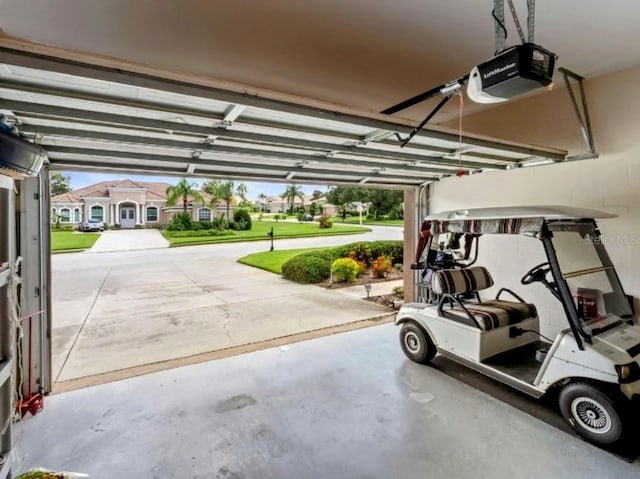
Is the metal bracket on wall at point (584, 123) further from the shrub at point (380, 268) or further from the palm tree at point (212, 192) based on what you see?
the palm tree at point (212, 192)

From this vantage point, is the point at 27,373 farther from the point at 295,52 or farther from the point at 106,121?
the point at 295,52

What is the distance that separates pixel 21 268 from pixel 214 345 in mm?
2565

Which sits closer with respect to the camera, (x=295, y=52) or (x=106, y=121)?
(x=106, y=121)

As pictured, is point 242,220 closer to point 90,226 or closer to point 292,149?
point 90,226

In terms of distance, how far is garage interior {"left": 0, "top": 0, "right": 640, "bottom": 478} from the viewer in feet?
7.41

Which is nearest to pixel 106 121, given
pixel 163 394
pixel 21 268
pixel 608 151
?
pixel 21 268

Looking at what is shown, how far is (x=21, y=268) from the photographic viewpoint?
3.11m

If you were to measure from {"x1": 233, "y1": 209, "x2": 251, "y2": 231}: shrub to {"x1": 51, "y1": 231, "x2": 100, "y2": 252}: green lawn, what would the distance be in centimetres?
1055

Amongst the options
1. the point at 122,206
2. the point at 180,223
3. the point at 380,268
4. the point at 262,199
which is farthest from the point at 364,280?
the point at 262,199

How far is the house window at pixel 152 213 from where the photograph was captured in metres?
31.9

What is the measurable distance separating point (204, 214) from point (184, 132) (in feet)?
102

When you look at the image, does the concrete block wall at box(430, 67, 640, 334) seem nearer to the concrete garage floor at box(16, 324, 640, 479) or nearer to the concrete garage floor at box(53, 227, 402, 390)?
the concrete garage floor at box(16, 324, 640, 479)

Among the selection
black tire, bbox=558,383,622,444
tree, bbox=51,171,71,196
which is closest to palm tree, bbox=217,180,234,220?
tree, bbox=51,171,71,196

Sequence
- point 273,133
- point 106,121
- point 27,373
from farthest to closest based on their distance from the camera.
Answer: point 27,373, point 273,133, point 106,121
